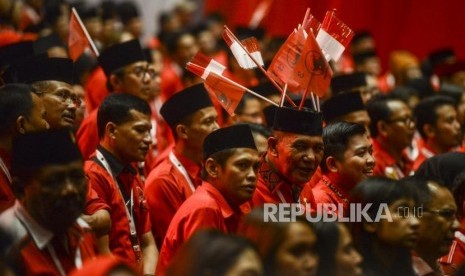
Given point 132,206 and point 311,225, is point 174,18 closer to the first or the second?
point 132,206

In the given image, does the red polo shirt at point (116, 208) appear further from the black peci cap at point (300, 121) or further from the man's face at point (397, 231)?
the man's face at point (397, 231)

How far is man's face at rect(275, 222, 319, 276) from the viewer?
4.32 metres

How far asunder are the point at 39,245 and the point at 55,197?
0.22m

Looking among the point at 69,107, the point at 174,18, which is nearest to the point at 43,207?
the point at 69,107

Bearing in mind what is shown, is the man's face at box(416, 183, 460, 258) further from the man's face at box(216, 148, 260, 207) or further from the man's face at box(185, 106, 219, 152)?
the man's face at box(185, 106, 219, 152)

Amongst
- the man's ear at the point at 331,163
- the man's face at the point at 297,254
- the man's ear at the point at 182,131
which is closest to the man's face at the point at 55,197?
the man's face at the point at 297,254

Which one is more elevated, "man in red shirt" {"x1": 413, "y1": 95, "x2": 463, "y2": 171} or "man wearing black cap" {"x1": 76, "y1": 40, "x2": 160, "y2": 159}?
"man wearing black cap" {"x1": 76, "y1": 40, "x2": 160, "y2": 159}

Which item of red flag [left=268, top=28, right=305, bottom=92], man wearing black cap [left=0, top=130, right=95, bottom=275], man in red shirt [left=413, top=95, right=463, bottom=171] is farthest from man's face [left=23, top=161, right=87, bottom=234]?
man in red shirt [left=413, top=95, right=463, bottom=171]

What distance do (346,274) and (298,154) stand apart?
1.37 meters

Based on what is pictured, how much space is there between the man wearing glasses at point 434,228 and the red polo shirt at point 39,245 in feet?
5.67

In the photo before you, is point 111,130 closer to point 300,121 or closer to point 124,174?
point 124,174

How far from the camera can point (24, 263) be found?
14.4 feet

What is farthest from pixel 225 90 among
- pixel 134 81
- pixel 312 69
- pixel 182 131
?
pixel 134 81

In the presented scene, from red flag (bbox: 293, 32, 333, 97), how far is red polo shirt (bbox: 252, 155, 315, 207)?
50 cm
